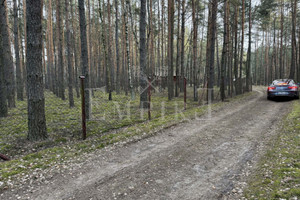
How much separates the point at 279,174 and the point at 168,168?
2.08 meters

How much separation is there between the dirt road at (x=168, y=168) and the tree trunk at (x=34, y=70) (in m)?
2.33

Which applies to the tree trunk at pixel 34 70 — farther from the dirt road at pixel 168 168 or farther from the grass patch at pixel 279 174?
the grass patch at pixel 279 174

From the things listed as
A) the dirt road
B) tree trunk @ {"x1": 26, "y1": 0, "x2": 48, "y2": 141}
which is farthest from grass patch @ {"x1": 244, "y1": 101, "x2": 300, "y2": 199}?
tree trunk @ {"x1": 26, "y1": 0, "x2": 48, "y2": 141}

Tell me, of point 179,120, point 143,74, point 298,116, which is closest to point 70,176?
point 179,120

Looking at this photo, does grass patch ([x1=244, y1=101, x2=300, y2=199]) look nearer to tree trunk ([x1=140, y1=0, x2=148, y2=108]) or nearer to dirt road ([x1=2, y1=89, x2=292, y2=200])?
dirt road ([x1=2, y1=89, x2=292, y2=200])

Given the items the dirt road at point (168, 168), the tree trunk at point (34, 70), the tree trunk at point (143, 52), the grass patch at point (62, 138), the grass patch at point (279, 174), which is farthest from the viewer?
the tree trunk at point (143, 52)

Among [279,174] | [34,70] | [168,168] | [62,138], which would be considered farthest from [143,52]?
[279,174]

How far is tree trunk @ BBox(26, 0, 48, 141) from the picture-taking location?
18.0 ft

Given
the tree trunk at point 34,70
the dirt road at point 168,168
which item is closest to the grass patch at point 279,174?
the dirt road at point 168,168

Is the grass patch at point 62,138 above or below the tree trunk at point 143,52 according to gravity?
below

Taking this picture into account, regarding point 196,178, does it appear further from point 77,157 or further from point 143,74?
point 143,74

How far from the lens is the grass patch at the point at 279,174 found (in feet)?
9.46

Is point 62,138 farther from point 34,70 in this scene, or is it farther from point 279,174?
point 279,174

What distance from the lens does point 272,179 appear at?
330cm
